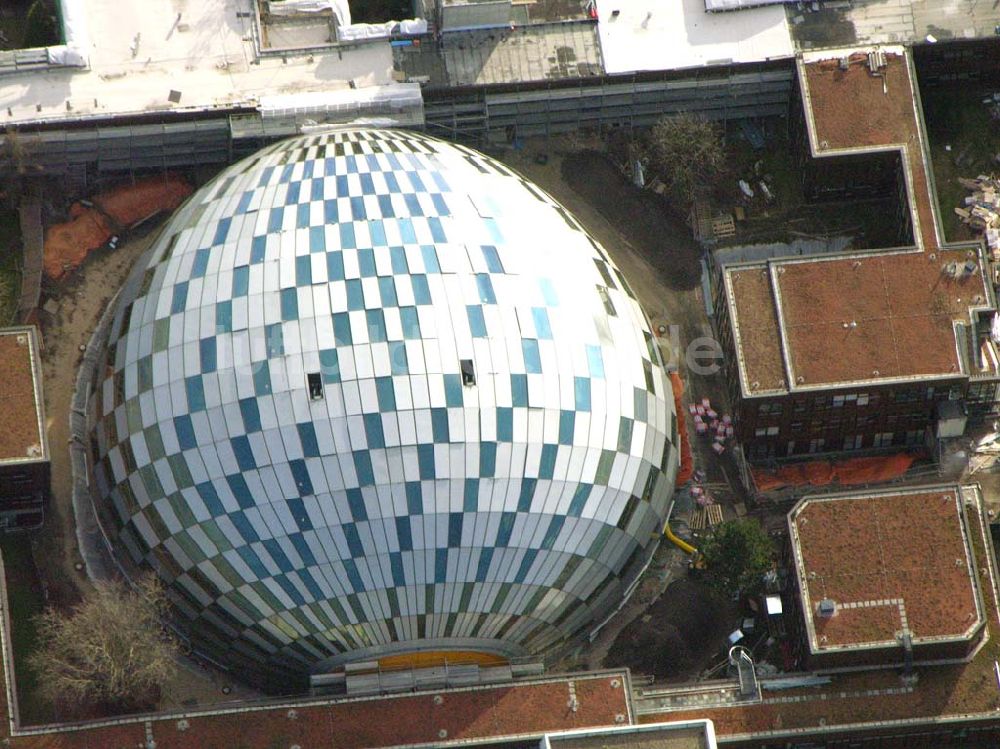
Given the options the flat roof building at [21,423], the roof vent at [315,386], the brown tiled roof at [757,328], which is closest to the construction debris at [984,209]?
the brown tiled roof at [757,328]

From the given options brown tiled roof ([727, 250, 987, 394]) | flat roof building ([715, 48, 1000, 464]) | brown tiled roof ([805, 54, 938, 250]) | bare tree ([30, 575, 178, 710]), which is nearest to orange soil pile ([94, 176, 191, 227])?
bare tree ([30, 575, 178, 710])

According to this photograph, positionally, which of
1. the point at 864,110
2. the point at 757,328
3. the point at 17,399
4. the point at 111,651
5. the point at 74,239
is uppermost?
the point at 74,239

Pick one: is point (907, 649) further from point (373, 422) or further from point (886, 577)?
point (373, 422)

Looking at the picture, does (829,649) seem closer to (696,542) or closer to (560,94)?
(696,542)

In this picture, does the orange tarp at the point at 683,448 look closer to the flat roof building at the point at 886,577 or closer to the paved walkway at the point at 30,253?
the flat roof building at the point at 886,577

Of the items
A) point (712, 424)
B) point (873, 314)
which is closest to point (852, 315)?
point (873, 314)
